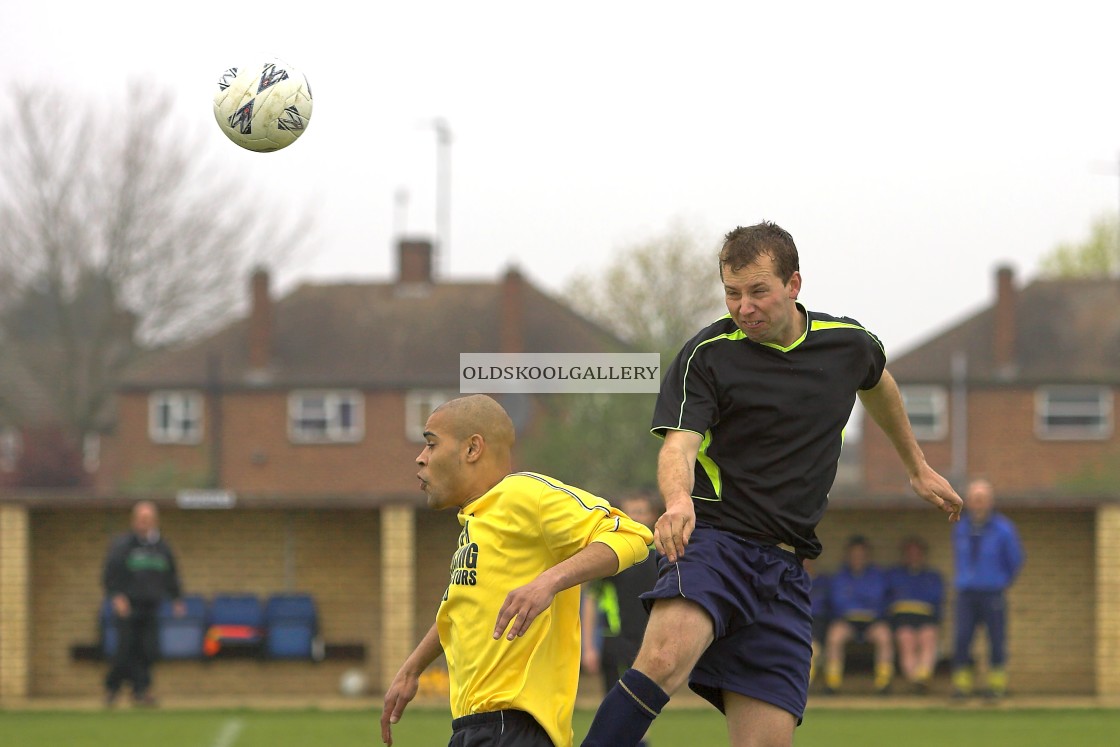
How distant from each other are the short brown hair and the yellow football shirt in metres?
0.91

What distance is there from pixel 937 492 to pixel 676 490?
1275 millimetres

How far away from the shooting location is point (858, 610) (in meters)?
18.4

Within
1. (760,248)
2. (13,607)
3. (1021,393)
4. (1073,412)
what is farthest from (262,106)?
(1073,412)

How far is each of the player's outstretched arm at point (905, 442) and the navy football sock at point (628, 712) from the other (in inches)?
54.1

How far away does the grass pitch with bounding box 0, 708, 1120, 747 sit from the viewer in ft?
43.4

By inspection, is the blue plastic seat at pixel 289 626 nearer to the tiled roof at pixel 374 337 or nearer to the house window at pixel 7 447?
the tiled roof at pixel 374 337

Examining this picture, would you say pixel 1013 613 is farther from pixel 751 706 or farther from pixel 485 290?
pixel 485 290

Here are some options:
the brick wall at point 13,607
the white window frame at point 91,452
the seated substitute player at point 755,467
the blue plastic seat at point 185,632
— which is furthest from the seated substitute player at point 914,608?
the white window frame at point 91,452

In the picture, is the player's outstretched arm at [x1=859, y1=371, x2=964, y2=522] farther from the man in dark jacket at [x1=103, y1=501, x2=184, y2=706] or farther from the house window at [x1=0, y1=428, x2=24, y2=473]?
the house window at [x1=0, y1=428, x2=24, y2=473]

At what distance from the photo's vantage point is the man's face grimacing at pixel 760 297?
17.4 feet

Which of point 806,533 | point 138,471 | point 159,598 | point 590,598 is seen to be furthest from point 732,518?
point 138,471

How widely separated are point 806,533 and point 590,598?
365 inches

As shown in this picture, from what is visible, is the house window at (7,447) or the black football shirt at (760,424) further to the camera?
the house window at (7,447)

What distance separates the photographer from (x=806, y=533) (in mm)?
5586
